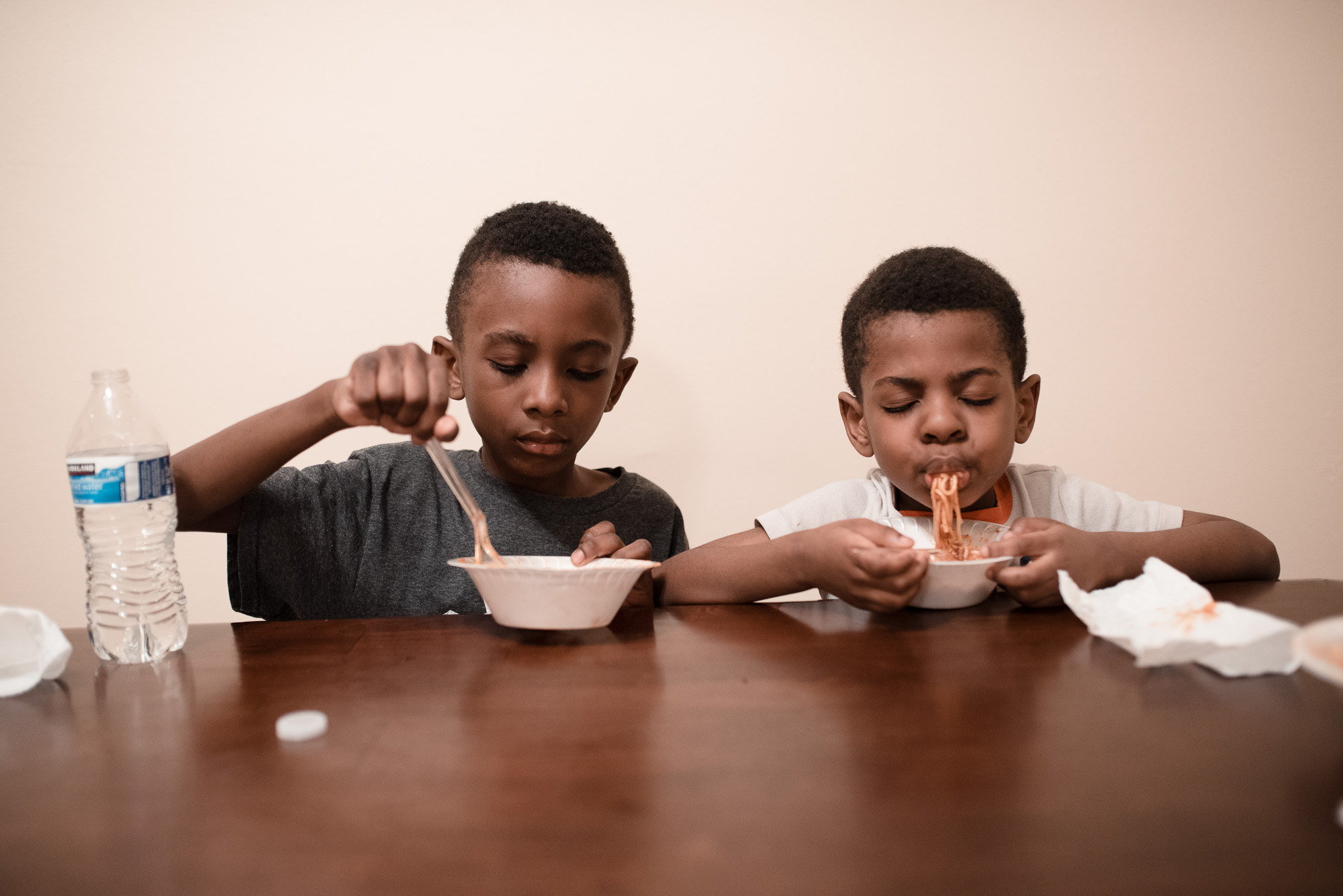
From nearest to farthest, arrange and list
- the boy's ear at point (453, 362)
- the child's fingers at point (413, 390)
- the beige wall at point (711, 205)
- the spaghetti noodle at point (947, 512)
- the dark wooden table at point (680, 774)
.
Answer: the dark wooden table at point (680, 774) → the child's fingers at point (413, 390) → the spaghetti noodle at point (947, 512) → the boy's ear at point (453, 362) → the beige wall at point (711, 205)

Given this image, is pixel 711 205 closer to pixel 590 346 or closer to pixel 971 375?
pixel 590 346

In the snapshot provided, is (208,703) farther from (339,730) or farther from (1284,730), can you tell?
(1284,730)

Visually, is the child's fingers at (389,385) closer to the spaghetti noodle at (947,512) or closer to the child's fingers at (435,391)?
the child's fingers at (435,391)

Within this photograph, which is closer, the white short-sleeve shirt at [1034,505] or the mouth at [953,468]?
the mouth at [953,468]

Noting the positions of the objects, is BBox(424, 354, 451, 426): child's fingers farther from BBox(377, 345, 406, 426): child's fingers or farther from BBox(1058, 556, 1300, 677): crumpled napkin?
BBox(1058, 556, 1300, 677): crumpled napkin

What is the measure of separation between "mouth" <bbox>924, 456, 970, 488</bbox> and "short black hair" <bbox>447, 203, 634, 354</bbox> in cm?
54

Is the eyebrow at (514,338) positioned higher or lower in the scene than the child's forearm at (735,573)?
higher

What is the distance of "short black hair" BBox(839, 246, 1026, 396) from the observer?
113cm

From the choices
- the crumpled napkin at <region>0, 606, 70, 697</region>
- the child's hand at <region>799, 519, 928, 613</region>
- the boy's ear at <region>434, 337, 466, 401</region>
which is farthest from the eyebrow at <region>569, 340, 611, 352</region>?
the crumpled napkin at <region>0, 606, 70, 697</region>

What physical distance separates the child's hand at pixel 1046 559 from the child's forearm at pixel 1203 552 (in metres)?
0.03

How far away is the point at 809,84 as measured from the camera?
5.74 feet

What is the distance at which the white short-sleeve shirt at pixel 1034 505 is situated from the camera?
48.1 inches

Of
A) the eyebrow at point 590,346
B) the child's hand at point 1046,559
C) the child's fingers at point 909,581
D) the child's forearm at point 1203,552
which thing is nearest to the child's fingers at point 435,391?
the eyebrow at point 590,346

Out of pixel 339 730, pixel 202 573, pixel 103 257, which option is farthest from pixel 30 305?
pixel 339 730
